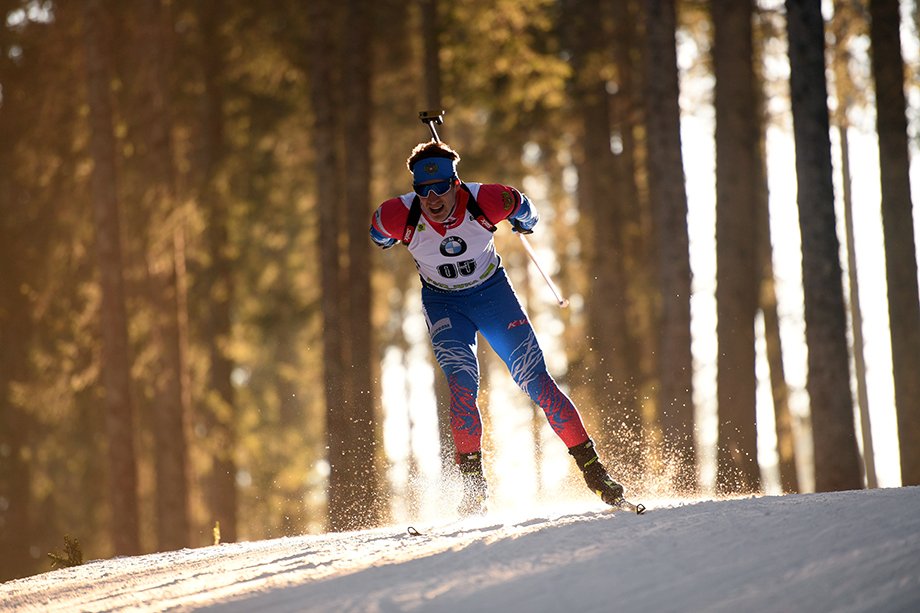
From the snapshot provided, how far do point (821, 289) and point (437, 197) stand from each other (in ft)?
18.0

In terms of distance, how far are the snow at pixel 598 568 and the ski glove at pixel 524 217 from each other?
78.0 inches

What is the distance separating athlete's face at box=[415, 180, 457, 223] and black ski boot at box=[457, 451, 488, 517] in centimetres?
165

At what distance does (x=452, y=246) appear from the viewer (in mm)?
8500

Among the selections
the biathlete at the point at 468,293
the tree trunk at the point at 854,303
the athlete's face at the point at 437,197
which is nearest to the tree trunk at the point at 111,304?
the biathlete at the point at 468,293

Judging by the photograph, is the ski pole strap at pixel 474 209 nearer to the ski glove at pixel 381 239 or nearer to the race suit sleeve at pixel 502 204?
the race suit sleeve at pixel 502 204

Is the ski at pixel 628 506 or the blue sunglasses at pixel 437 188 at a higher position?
the blue sunglasses at pixel 437 188

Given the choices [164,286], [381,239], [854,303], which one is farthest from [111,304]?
[854,303]

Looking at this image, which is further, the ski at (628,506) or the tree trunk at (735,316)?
the tree trunk at (735,316)

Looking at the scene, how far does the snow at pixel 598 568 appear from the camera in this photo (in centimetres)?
564

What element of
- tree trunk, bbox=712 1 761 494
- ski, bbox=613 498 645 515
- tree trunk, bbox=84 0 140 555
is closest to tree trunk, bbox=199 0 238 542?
tree trunk, bbox=84 0 140 555

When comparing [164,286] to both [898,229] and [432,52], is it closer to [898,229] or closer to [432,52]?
[432,52]

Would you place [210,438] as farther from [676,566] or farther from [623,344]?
[676,566]

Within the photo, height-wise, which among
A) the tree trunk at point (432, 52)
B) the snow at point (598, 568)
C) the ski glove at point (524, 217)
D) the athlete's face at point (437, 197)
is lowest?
the snow at point (598, 568)

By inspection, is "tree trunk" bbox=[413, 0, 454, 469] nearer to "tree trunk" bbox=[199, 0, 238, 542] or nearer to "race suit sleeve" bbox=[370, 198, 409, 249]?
"tree trunk" bbox=[199, 0, 238, 542]
